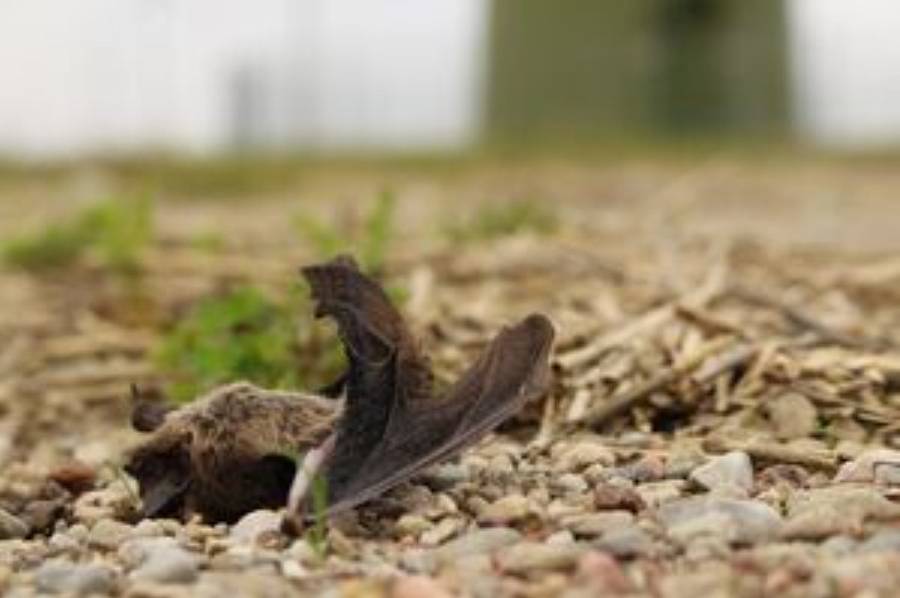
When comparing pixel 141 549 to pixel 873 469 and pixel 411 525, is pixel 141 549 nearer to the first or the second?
pixel 411 525

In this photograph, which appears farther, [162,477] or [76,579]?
[162,477]

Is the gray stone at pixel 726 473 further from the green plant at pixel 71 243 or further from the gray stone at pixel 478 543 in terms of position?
the green plant at pixel 71 243

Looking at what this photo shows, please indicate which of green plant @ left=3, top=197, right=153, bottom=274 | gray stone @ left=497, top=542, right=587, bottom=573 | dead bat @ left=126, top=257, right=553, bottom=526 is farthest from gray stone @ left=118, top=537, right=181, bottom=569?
green plant @ left=3, top=197, right=153, bottom=274

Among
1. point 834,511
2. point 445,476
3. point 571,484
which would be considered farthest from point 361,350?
point 834,511

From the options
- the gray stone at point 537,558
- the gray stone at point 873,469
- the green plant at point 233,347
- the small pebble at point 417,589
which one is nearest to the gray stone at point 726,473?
the gray stone at point 873,469

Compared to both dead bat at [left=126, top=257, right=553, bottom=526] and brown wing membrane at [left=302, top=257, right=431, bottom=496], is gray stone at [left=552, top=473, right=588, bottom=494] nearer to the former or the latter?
dead bat at [left=126, top=257, right=553, bottom=526]

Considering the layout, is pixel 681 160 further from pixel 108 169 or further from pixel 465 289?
pixel 465 289
